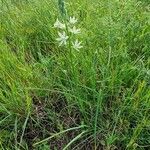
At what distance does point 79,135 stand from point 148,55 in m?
0.70

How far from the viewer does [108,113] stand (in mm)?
1918

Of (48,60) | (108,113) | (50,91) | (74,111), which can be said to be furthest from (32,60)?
(108,113)

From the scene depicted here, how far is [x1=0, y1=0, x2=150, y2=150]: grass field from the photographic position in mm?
1845

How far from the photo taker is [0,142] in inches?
70.1

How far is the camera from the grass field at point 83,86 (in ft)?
6.05

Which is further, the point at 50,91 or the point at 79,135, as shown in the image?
the point at 50,91

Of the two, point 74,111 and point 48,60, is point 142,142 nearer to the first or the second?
point 74,111

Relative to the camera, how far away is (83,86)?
1931 millimetres

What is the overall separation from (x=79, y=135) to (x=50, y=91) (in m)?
0.38

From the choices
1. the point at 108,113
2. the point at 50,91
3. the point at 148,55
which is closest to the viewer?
the point at 108,113

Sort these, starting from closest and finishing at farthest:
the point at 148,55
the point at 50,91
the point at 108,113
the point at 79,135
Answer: the point at 79,135
the point at 108,113
the point at 50,91
the point at 148,55

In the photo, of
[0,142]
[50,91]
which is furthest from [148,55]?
[0,142]

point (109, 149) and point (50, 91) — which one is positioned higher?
point (50, 91)

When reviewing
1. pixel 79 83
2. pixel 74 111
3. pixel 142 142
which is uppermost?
pixel 79 83
